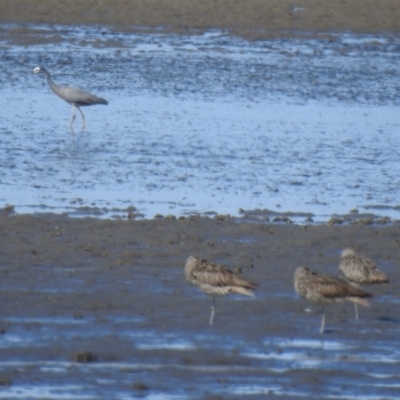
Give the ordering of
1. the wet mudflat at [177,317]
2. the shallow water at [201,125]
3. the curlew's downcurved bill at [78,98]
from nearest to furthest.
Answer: the wet mudflat at [177,317] < the shallow water at [201,125] < the curlew's downcurved bill at [78,98]

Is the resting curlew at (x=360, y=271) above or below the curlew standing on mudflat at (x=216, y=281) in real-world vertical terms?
above

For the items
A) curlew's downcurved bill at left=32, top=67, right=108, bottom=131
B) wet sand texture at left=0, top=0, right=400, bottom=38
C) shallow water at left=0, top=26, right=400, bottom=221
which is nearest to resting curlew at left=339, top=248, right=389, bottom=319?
shallow water at left=0, top=26, right=400, bottom=221

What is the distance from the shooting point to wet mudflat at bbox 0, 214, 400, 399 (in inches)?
278

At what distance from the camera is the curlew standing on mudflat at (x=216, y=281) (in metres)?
8.47

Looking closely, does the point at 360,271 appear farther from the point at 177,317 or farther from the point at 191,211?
the point at 191,211

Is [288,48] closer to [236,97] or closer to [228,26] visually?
[228,26]

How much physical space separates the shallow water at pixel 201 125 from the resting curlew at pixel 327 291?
10.4 ft

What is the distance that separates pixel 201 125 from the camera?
1684cm

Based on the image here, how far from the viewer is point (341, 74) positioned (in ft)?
72.7

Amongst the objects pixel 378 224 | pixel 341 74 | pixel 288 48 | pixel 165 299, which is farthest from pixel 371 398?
pixel 288 48

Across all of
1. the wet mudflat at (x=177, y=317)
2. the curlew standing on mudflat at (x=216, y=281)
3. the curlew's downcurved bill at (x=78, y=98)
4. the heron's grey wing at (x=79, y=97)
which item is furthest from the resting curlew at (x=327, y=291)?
the heron's grey wing at (x=79, y=97)

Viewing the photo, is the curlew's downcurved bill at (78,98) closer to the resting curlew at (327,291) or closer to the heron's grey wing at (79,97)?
the heron's grey wing at (79,97)

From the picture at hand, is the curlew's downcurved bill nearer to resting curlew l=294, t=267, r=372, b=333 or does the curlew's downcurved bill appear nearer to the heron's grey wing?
the heron's grey wing

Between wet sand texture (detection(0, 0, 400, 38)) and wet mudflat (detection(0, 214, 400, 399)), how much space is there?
54.1ft
